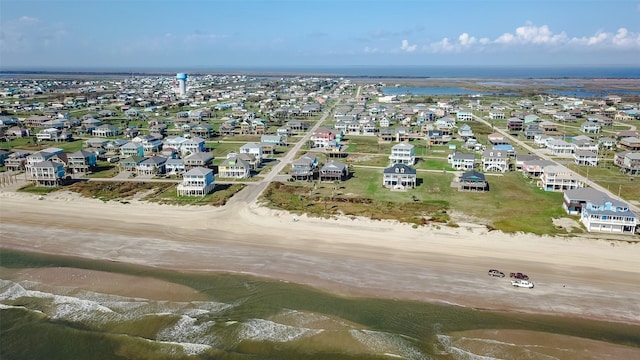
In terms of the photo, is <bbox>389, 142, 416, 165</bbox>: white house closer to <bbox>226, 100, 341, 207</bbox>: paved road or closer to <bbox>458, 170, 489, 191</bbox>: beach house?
<bbox>458, 170, 489, 191</bbox>: beach house

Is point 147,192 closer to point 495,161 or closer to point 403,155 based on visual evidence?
point 403,155

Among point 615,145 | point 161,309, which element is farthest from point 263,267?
point 615,145

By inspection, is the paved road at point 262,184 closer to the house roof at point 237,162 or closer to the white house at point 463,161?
the house roof at point 237,162

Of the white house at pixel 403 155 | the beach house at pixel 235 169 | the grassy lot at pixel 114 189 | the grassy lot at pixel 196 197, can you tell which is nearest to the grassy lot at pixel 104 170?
the grassy lot at pixel 114 189

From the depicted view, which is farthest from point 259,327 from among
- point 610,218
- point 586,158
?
point 586,158

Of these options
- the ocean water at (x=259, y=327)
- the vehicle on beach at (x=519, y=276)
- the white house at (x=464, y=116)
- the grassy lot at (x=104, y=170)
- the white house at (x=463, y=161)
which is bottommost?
the ocean water at (x=259, y=327)
